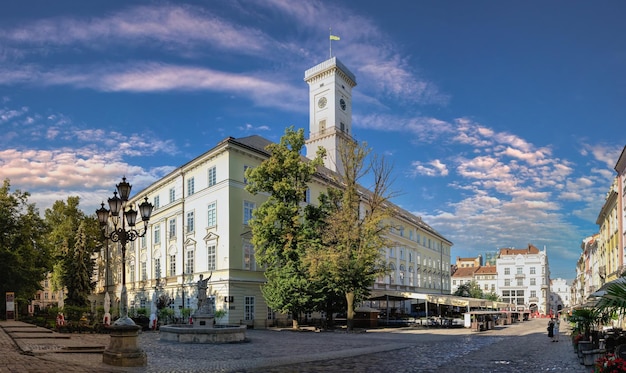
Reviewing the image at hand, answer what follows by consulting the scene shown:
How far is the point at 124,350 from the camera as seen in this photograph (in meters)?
15.5

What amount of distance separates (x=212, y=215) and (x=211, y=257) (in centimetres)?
338

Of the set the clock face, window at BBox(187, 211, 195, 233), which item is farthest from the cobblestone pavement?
the clock face

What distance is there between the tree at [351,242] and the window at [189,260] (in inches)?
529

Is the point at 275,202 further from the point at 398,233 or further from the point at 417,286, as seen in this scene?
the point at 417,286

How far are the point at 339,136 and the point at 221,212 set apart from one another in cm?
2873

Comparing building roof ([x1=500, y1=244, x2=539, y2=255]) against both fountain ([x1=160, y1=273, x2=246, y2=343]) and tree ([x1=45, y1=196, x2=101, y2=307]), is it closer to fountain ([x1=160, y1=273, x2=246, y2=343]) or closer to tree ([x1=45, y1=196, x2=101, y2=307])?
tree ([x1=45, y1=196, x2=101, y2=307])

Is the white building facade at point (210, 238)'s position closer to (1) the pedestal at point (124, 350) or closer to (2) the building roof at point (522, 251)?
(1) the pedestal at point (124, 350)

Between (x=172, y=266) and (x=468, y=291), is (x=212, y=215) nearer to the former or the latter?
(x=172, y=266)

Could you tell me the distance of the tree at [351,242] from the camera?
3375cm

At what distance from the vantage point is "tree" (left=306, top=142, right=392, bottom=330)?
33750 mm

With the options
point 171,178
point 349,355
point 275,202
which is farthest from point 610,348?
point 171,178

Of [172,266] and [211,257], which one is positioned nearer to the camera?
[211,257]

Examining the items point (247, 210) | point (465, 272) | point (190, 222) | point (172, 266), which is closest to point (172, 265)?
point (172, 266)

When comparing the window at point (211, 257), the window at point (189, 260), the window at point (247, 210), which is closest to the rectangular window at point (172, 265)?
the window at point (189, 260)
